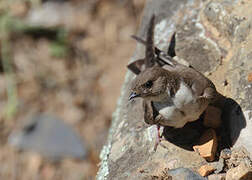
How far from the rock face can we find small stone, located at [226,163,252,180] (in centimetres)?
24

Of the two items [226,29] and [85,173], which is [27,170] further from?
[226,29]

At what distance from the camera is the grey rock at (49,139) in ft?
20.1

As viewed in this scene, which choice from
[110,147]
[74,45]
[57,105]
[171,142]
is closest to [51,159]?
[57,105]

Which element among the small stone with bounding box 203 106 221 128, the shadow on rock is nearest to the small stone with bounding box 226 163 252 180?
the shadow on rock

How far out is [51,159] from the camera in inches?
240

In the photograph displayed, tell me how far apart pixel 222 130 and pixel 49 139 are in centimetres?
347

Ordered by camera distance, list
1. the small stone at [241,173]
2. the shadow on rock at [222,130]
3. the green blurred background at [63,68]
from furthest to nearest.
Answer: the green blurred background at [63,68], the shadow on rock at [222,130], the small stone at [241,173]

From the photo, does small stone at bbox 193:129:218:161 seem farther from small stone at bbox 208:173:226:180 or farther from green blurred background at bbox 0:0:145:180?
green blurred background at bbox 0:0:145:180

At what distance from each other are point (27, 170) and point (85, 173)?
71 centimetres

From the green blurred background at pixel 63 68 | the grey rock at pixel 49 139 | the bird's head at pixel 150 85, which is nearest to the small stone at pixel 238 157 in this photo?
the bird's head at pixel 150 85

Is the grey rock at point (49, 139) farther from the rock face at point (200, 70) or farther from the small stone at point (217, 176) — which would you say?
the small stone at point (217, 176)

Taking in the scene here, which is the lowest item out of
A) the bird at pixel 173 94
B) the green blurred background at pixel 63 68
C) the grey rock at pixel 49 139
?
the grey rock at pixel 49 139

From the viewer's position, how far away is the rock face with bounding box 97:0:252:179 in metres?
3.14

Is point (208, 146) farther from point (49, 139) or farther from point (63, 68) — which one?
point (63, 68)
